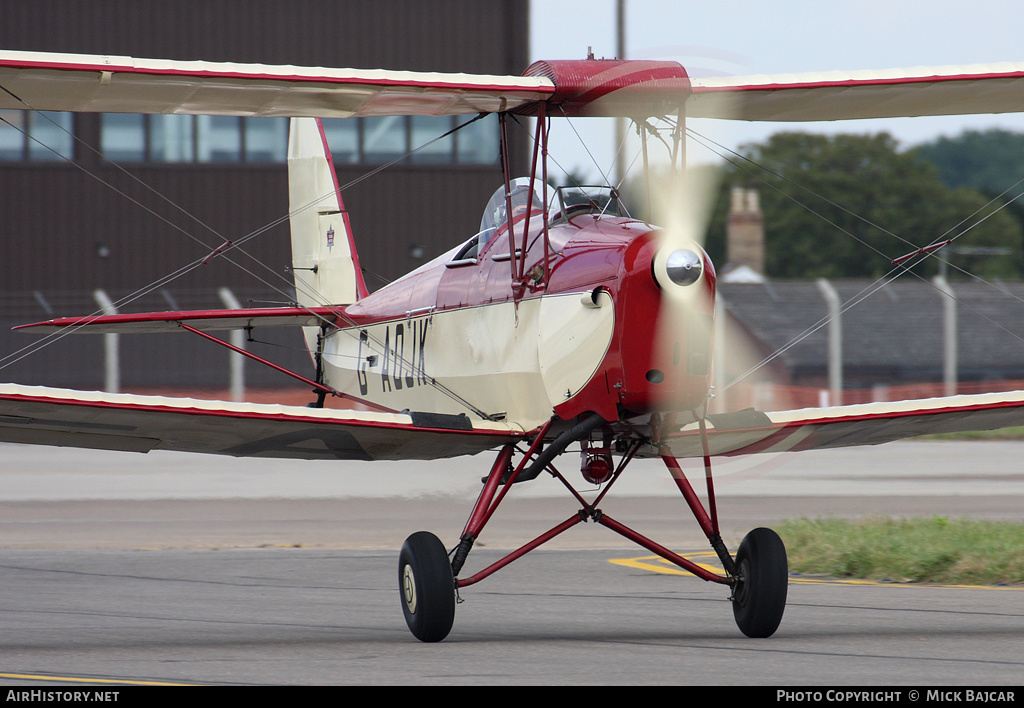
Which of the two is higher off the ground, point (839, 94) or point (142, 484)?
point (839, 94)

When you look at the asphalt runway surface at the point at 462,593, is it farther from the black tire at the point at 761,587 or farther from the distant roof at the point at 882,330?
the distant roof at the point at 882,330

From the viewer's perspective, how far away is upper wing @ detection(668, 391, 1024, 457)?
7.65 meters

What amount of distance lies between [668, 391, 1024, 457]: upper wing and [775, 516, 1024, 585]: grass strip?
1.26 metres

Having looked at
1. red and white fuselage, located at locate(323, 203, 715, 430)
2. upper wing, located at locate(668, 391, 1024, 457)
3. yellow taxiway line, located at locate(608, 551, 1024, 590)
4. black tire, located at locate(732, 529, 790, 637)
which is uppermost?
red and white fuselage, located at locate(323, 203, 715, 430)

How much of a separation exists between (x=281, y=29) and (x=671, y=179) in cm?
2284

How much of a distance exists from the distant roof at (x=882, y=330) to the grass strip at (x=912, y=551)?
24818 millimetres

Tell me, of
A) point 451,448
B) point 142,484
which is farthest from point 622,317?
point 142,484

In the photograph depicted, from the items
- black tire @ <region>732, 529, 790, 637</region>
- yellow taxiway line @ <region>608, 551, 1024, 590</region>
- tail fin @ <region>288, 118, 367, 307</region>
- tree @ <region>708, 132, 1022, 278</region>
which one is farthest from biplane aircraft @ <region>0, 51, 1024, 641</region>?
tree @ <region>708, 132, 1022, 278</region>

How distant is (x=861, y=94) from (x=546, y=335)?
121 inches

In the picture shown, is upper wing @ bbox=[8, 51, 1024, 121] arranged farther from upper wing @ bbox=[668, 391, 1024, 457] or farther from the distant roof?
the distant roof

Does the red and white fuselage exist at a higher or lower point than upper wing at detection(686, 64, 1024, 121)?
lower

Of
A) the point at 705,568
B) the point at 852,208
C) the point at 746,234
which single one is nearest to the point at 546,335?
the point at 705,568

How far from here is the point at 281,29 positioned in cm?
2878
